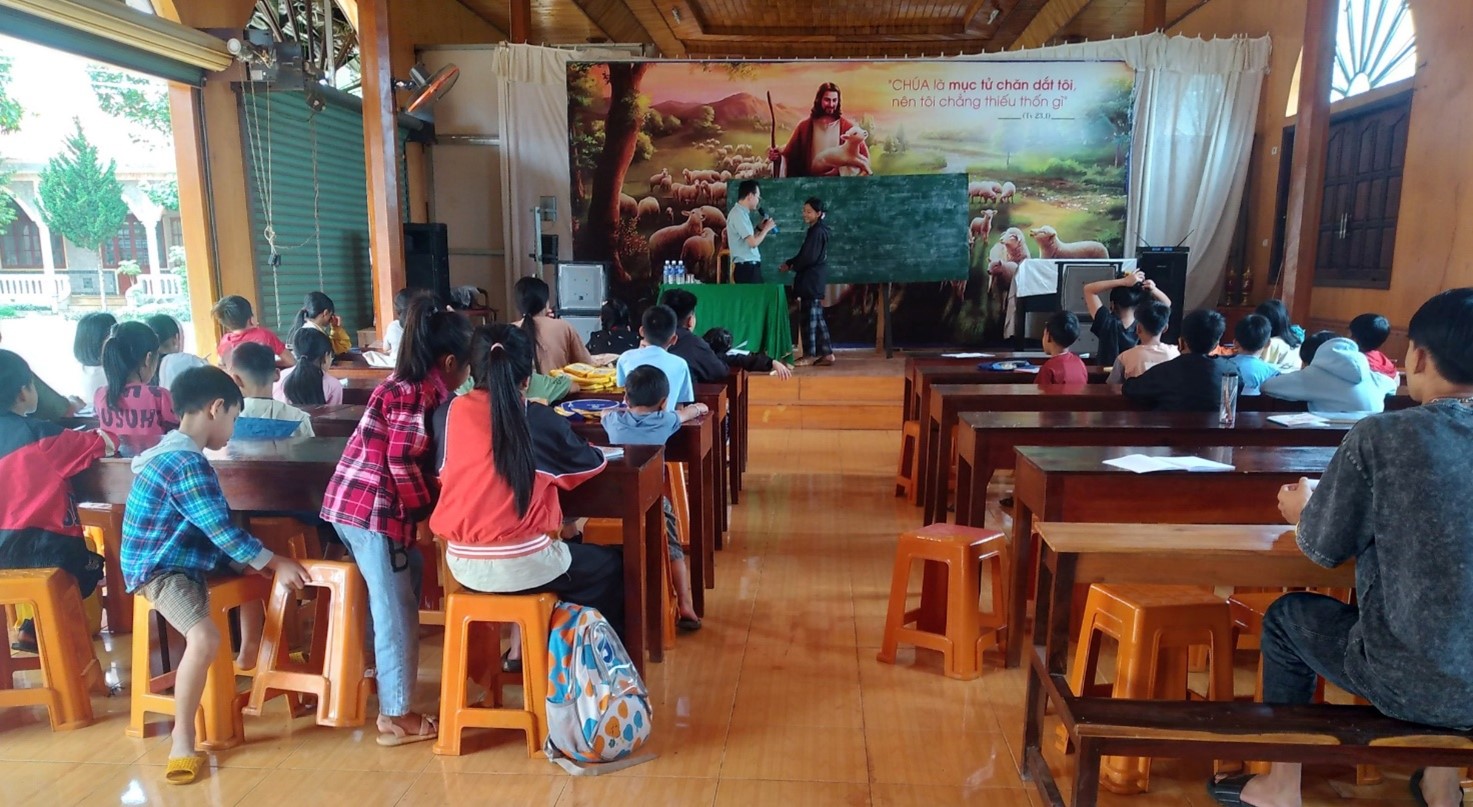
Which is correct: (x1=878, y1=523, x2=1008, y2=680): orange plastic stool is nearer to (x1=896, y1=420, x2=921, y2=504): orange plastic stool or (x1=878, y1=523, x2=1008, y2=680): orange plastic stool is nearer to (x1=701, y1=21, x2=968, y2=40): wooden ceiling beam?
(x1=896, y1=420, x2=921, y2=504): orange plastic stool

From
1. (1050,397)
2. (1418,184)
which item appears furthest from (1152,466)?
(1418,184)

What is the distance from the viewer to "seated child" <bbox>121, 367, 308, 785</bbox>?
2.25 metres

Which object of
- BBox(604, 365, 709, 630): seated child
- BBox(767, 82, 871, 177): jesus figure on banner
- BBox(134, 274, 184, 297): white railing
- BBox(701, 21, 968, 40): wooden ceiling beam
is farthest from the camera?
BBox(701, 21, 968, 40): wooden ceiling beam

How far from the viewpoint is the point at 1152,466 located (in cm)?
249

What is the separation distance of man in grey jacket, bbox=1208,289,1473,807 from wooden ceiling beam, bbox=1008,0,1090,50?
10.1m

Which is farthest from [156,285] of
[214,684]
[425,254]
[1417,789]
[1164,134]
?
[1164,134]

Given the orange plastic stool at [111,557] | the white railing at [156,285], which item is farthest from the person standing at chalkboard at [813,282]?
the orange plastic stool at [111,557]

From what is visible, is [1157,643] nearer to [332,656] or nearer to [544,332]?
[332,656]

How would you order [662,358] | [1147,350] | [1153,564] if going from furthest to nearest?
[1147,350] < [662,358] < [1153,564]

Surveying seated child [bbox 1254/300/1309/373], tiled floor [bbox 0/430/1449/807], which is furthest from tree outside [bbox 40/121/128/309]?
seated child [bbox 1254/300/1309/373]

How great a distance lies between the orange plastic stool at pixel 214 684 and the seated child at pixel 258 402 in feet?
2.28

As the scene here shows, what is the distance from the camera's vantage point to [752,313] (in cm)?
768

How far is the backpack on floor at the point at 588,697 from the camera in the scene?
2287 mm

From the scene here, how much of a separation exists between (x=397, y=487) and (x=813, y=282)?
18.9 feet
